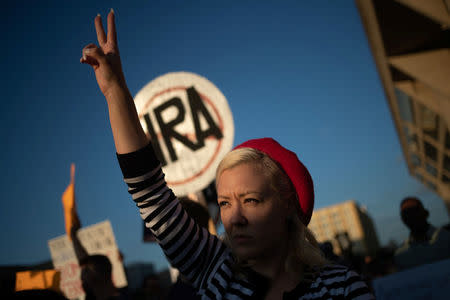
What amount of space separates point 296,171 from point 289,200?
13 cm

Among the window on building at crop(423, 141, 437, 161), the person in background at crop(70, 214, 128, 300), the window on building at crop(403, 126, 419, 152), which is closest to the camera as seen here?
the person in background at crop(70, 214, 128, 300)

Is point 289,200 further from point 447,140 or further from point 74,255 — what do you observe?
point 447,140

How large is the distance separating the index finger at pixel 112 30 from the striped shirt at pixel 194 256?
0.45 m

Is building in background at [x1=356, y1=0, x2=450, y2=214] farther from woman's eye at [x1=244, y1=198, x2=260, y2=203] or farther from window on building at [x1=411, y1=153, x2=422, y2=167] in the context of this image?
window on building at [x1=411, y1=153, x2=422, y2=167]

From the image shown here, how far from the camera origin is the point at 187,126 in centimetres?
241

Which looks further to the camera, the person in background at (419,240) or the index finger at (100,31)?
the person in background at (419,240)

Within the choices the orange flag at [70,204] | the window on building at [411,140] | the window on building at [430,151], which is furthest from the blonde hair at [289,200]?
the window on building at [430,151]

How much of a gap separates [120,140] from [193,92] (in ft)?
4.32

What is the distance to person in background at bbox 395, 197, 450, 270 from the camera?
2.63m

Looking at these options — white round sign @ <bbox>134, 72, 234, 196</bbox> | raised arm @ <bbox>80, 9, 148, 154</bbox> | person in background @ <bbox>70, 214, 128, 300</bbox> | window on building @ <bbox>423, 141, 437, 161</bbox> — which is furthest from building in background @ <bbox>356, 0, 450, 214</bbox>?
window on building @ <bbox>423, 141, 437, 161</bbox>

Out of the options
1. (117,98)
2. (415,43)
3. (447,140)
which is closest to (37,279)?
(117,98)

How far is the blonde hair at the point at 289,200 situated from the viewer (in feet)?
4.22

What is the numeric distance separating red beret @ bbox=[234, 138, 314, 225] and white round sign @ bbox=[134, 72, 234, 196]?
0.97m

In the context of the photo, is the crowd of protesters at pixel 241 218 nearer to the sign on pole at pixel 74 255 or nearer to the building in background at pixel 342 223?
the sign on pole at pixel 74 255
